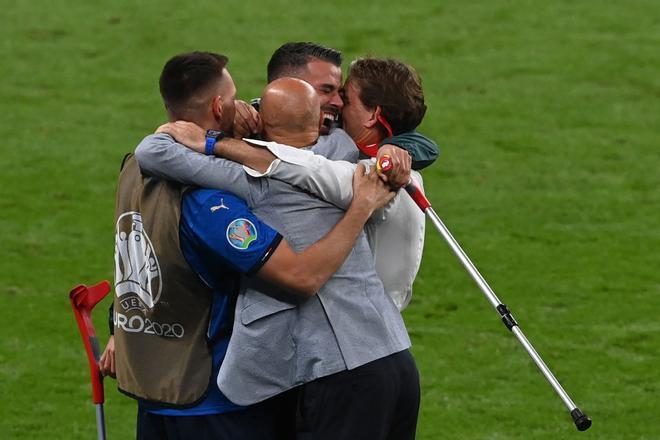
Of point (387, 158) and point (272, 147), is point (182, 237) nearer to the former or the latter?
point (272, 147)

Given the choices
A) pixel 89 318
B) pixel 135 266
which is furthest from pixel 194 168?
pixel 89 318

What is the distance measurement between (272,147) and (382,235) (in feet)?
1.56

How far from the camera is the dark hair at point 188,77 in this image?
13.1ft

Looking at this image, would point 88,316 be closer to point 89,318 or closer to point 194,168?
point 89,318

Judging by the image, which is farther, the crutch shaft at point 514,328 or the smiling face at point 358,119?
the smiling face at point 358,119

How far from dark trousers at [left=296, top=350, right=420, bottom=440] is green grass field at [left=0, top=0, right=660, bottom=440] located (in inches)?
127

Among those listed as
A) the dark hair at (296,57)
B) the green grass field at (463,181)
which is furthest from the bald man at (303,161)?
the green grass field at (463,181)

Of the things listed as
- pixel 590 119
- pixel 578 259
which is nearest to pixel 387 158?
pixel 578 259

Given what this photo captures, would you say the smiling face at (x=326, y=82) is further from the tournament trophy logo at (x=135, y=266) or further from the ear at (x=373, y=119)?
the tournament trophy logo at (x=135, y=266)

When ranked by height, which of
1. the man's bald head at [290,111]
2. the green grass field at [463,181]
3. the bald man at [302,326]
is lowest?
the green grass field at [463,181]

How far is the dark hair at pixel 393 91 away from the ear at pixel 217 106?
0.44 meters

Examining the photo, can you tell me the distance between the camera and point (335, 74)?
177 inches

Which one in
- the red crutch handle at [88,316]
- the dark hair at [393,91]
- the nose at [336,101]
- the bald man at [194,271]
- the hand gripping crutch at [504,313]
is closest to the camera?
the bald man at [194,271]

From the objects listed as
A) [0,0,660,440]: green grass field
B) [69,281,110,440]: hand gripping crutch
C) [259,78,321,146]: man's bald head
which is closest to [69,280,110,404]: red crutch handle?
[69,281,110,440]: hand gripping crutch
